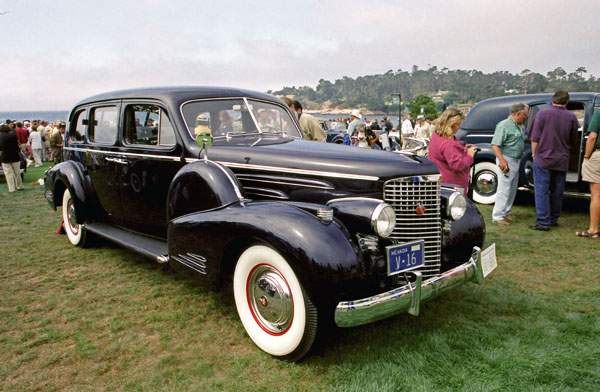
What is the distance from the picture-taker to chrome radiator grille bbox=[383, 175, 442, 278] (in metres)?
2.91

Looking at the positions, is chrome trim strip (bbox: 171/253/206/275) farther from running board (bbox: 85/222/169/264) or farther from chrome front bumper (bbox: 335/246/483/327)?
chrome front bumper (bbox: 335/246/483/327)

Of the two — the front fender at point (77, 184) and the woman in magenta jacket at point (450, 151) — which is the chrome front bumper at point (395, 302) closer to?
→ the woman in magenta jacket at point (450, 151)

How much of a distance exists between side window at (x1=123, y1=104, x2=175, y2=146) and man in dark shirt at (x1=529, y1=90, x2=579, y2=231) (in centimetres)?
485

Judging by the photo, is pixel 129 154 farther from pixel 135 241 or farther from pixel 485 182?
pixel 485 182

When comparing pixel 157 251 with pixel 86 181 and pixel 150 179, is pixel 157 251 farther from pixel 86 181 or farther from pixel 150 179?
pixel 86 181

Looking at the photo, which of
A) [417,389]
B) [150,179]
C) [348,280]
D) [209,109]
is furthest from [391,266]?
[150,179]

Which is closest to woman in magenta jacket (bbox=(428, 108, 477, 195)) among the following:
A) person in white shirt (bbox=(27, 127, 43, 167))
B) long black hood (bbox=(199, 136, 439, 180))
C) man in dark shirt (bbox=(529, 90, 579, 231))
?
long black hood (bbox=(199, 136, 439, 180))

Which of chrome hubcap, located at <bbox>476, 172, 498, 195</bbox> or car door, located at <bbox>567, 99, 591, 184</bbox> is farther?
chrome hubcap, located at <bbox>476, 172, 498, 195</bbox>

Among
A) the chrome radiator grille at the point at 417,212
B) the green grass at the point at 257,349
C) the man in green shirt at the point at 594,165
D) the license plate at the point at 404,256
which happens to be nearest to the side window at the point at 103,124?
the green grass at the point at 257,349

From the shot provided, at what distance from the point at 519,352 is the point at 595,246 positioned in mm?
3259

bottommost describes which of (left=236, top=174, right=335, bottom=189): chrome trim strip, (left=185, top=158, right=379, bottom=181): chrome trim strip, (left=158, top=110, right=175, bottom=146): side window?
(left=236, top=174, right=335, bottom=189): chrome trim strip

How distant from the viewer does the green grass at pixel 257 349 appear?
2.51 meters

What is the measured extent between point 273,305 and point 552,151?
473 centimetres

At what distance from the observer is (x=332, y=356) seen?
9.05 feet
